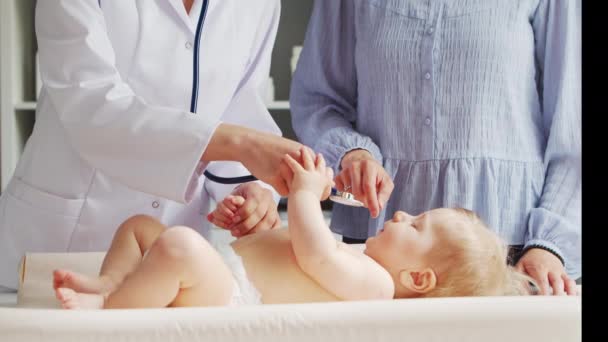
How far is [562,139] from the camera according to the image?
105 centimetres

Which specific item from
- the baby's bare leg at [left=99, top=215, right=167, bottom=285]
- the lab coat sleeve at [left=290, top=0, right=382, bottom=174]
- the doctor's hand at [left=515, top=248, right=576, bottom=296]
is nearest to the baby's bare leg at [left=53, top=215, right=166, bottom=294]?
the baby's bare leg at [left=99, top=215, right=167, bottom=285]

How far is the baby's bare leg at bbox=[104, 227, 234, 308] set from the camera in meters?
0.78

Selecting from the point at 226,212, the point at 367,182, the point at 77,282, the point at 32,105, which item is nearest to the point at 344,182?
the point at 367,182

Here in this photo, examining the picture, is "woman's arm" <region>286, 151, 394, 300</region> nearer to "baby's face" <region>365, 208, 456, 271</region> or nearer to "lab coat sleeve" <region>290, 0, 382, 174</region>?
"baby's face" <region>365, 208, 456, 271</region>

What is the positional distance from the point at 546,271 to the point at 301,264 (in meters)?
0.33

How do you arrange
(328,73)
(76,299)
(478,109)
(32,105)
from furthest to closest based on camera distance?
(32,105) → (328,73) → (478,109) → (76,299)

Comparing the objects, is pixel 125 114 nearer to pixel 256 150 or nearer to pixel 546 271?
pixel 256 150

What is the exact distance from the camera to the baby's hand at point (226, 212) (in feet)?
3.33

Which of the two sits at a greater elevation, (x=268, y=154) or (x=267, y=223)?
(x=268, y=154)

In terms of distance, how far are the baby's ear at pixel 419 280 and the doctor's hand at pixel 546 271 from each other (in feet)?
0.48

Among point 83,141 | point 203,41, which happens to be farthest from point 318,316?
point 203,41

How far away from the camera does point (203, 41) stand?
107 cm

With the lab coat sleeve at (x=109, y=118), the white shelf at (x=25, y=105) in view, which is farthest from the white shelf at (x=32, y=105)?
the lab coat sleeve at (x=109, y=118)

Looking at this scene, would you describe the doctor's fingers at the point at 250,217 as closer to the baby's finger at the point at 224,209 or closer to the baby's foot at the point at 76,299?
the baby's finger at the point at 224,209
